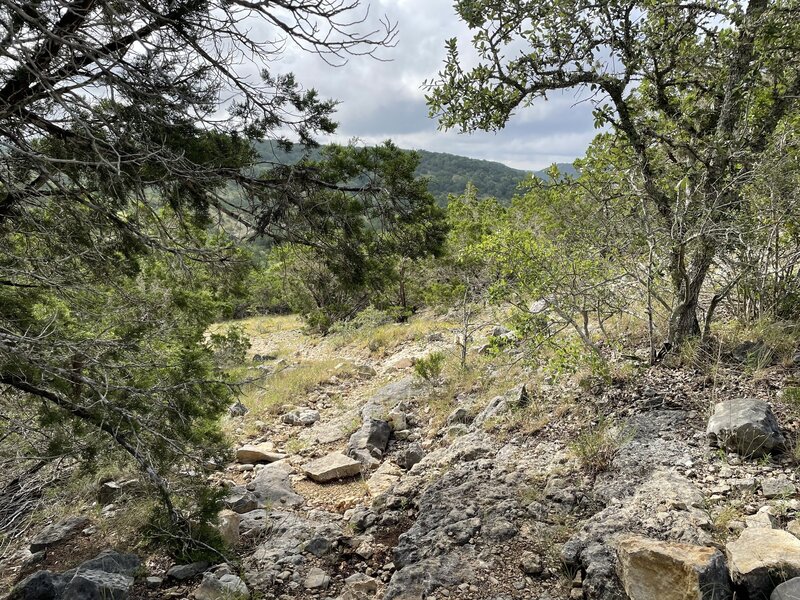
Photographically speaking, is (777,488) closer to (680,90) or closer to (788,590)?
(788,590)

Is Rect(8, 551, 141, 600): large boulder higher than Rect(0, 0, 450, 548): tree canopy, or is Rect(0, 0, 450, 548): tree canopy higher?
Rect(0, 0, 450, 548): tree canopy

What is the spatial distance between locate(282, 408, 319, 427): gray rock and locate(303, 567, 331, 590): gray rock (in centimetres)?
420

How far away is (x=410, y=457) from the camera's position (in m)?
5.70

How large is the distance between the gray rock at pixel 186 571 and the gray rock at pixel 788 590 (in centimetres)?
383

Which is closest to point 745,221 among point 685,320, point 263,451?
point 685,320

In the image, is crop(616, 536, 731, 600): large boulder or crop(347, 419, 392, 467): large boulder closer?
crop(616, 536, 731, 600): large boulder

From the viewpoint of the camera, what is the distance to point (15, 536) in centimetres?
437

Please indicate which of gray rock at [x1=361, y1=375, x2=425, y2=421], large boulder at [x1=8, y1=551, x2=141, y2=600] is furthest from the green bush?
large boulder at [x1=8, y1=551, x2=141, y2=600]

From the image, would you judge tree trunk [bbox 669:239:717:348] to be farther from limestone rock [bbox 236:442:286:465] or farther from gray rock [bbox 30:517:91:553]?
gray rock [bbox 30:517:91:553]

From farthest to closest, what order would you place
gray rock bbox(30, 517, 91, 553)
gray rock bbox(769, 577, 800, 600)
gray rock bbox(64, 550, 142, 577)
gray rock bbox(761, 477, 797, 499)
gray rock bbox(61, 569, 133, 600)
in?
1. gray rock bbox(30, 517, 91, 553)
2. gray rock bbox(64, 550, 142, 577)
3. gray rock bbox(61, 569, 133, 600)
4. gray rock bbox(761, 477, 797, 499)
5. gray rock bbox(769, 577, 800, 600)

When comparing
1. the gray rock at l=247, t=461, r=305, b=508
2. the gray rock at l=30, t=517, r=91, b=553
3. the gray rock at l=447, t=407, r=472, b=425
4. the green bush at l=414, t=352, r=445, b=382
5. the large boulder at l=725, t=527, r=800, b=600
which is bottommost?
the gray rock at l=30, t=517, r=91, b=553

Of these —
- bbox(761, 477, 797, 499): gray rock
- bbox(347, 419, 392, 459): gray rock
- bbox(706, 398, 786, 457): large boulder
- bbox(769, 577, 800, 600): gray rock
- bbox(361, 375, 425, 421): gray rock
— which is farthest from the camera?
bbox(361, 375, 425, 421): gray rock

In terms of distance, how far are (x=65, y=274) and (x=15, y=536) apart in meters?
2.71

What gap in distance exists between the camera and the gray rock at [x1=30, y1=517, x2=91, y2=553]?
4.48 m
